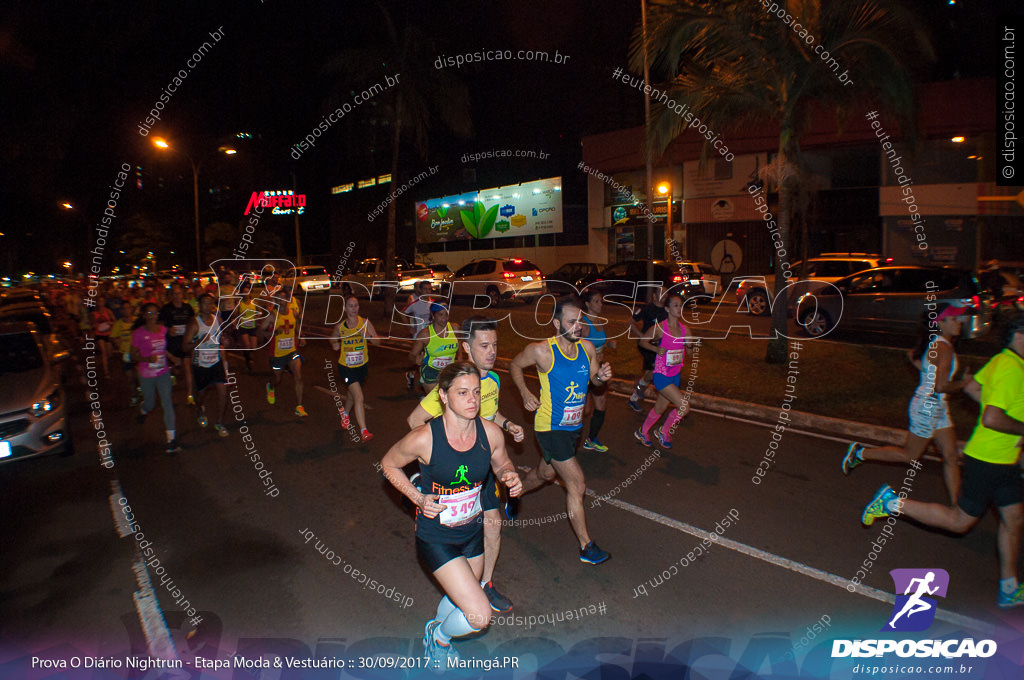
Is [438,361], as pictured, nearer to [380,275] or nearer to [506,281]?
[506,281]

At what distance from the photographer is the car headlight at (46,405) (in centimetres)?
718

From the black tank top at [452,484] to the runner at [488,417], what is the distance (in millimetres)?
226

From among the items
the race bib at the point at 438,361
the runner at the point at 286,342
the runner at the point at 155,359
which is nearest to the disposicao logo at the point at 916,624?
the race bib at the point at 438,361

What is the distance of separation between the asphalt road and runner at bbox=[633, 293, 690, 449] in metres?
0.30

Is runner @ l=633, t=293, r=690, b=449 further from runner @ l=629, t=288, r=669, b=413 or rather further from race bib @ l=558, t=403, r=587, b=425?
race bib @ l=558, t=403, r=587, b=425

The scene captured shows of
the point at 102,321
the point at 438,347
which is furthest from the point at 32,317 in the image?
the point at 438,347

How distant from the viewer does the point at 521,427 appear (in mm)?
4734

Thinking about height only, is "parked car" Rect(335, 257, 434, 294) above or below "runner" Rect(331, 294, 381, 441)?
above

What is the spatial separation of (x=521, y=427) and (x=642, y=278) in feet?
58.5

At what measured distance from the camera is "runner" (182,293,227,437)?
8.35 meters

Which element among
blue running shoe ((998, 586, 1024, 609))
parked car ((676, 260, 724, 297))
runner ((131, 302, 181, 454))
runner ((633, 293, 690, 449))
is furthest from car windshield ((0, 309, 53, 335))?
parked car ((676, 260, 724, 297))

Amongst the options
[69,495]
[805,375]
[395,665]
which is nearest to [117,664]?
[395,665]

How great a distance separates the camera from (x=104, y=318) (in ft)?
44.6

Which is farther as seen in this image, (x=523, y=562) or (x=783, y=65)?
(x=783, y=65)
